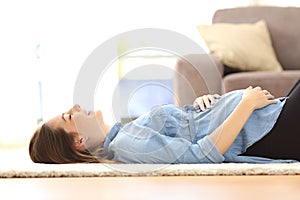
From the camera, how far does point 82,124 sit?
1953 millimetres

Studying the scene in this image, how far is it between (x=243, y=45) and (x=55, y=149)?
172 centimetres

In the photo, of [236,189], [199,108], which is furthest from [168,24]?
[236,189]

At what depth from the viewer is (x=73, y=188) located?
1.61 meters

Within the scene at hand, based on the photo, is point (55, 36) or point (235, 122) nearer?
point (235, 122)

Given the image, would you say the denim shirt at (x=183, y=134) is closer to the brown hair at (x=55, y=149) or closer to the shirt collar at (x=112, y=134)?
the shirt collar at (x=112, y=134)

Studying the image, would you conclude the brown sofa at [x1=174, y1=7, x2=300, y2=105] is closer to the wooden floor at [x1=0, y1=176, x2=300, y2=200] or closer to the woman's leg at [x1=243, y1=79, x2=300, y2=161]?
the woman's leg at [x1=243, y1=79, x2=300, y2=161]

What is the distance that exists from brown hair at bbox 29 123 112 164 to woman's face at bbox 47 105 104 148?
0.02 meters

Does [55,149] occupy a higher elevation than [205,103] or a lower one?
lower

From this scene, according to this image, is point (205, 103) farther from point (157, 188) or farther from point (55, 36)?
point (55, 36)

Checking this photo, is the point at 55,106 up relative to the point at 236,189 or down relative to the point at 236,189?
down

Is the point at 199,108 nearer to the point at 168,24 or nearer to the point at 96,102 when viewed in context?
the point at 96,102

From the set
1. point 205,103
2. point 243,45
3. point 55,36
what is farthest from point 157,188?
point 55,36

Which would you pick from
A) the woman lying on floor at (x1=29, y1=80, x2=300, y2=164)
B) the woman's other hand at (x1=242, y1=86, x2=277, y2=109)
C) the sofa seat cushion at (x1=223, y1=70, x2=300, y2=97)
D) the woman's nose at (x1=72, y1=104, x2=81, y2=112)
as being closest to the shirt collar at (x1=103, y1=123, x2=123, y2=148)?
the woman lying on floor at (x1=29, y1=80, x2=300, y2=164)

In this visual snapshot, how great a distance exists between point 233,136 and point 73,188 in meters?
0.55
